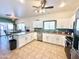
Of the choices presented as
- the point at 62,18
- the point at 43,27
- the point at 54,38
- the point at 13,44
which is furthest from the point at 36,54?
the point at 43,27

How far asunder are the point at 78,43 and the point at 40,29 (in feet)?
20.8

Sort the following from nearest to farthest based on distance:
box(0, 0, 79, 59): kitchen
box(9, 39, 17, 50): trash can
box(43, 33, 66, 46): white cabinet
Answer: box(9, 39, 17, 50): trash can < box(0, 0, 79, 59): kitchen < box(43, 33, 66, 46): white cabinet

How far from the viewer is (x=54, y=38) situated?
5902 mm

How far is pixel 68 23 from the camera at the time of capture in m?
5.75

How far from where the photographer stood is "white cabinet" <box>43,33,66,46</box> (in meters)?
5.26

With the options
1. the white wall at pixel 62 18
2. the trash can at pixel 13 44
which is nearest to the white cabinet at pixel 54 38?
the white wall at pixel 62 18

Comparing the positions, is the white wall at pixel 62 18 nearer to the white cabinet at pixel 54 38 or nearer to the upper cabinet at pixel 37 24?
the upper cabinet at pixel 37 24

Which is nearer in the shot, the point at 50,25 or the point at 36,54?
the point at 36,54

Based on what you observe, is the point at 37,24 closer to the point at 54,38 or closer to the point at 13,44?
the point at 54,38

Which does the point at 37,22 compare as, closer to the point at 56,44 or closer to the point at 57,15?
the point at 57,15

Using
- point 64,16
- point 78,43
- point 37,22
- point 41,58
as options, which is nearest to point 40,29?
point 37,22

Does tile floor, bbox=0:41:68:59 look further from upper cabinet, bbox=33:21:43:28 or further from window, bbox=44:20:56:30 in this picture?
upper cabinet, bbox=33:21:43:28

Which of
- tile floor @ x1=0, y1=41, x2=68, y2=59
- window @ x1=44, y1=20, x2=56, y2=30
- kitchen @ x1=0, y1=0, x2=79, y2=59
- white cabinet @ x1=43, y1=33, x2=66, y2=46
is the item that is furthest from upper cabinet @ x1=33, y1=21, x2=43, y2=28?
tile floor @ x1=0, y1=41, x2=68, y2=59

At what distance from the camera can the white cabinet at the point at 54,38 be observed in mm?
5258
